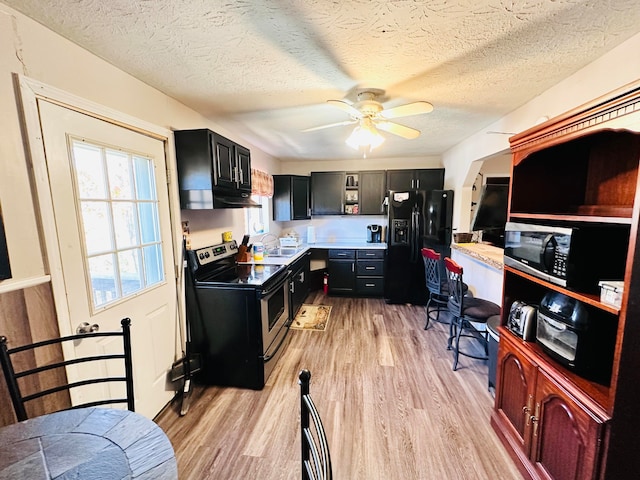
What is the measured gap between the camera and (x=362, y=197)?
4574 mm

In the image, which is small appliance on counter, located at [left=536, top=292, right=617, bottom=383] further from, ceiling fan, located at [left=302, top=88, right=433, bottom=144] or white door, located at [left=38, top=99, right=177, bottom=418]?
white door, located at [left=38, top=99, right=177, bottom=418]

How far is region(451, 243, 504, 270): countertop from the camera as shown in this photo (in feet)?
7.43

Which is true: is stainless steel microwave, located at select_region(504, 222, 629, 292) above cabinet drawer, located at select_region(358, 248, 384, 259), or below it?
above

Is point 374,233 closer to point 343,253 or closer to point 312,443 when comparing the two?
point 343,253

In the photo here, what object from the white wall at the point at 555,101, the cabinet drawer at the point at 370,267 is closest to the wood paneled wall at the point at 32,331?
the white wall at the point at 555,101

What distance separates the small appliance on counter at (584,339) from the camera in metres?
1.17

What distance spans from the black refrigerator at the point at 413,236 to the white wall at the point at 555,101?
0.94 ft

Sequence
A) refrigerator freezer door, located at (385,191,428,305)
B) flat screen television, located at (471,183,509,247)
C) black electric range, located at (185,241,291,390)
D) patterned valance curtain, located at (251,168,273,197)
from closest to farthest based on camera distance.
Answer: black electric range, located at (185,241,291,390) < flat screen television, located at (471,183,509,247) < patterned valance curtain, located at (251,168,273,197) < refrigerator freezer door, located at (385,191,428,305)

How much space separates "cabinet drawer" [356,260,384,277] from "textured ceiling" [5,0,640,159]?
2.56 metres

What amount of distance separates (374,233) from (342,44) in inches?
138

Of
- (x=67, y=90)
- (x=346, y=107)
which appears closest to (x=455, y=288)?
(x=346, y=107)

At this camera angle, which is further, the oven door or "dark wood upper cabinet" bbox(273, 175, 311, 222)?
"dark wood upper cabinet" bbox(273, 175, 311, 222)

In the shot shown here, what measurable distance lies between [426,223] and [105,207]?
362 cm

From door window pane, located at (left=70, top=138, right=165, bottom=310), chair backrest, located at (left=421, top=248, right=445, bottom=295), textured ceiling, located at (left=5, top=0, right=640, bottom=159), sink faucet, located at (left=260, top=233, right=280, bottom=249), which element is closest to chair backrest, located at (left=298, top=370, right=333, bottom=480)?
door window pane, located at (left=70, top=138, right=165, bottom=310)
